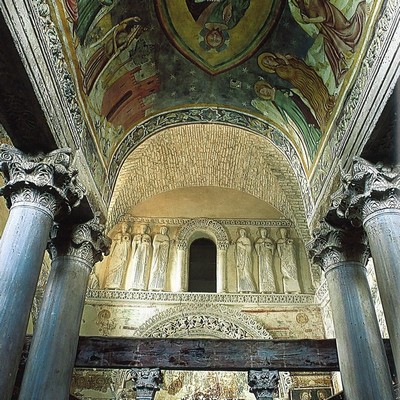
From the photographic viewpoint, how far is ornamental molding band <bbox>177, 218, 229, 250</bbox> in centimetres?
1370

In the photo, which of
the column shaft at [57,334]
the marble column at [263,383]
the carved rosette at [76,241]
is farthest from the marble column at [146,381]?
the carved rosette at [76,241]

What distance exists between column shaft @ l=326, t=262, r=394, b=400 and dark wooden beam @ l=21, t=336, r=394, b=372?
→ 0.71m

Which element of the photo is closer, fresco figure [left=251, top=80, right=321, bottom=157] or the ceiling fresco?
the ceiling fresco

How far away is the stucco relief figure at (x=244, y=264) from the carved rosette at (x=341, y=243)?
266 inches

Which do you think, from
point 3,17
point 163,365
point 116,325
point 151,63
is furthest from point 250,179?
point 3,17

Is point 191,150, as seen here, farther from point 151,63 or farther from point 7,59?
point 7,59

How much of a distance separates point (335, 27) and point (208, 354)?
488 centimetres

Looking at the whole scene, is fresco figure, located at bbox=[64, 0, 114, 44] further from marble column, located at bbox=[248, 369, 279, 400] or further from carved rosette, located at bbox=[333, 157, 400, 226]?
marble column, located at bbox=[248, 369, 279, 400]

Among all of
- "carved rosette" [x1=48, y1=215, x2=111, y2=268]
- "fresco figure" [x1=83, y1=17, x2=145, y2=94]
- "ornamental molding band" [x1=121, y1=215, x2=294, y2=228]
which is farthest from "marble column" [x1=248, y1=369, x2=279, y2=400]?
"ornamental molding band" [x1=121, y1=215, x2=294, y2=228]

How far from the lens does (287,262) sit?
13266 millimetres

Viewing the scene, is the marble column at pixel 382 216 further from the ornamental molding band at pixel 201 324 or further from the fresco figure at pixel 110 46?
the ornamental molding band at pixel 201 324

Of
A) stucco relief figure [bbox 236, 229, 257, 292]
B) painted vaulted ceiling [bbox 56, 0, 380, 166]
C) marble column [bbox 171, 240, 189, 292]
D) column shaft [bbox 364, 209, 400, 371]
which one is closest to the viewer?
column shaft [bbox 364, 209, 400, 371]

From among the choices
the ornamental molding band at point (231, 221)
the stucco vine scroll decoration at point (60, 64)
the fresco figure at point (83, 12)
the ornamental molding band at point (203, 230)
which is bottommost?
the stucco vine scroll decoration at point (60, 64)

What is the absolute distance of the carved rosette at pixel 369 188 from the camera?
483 centimetres
